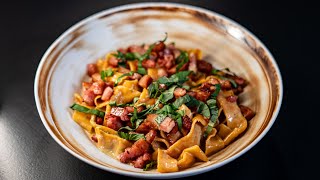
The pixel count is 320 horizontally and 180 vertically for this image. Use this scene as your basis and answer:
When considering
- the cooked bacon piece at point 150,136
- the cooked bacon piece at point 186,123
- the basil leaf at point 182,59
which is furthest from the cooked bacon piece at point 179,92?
the basil leaf at point 182,59

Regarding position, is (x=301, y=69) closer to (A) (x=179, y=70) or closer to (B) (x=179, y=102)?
(A) (x=179, y=70)

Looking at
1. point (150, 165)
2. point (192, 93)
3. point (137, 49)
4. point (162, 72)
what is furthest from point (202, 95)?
point (137, 49)

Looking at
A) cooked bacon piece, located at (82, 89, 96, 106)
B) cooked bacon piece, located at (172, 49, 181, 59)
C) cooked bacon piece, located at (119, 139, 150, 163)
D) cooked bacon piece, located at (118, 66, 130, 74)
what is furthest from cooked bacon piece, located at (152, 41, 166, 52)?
cooked bacon piece, located at (119, 139, 150, 163)

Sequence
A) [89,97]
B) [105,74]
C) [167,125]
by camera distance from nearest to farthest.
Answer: [167,125]
[89,97]
[105,74]

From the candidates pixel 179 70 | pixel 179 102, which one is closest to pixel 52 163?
pixel 179 102

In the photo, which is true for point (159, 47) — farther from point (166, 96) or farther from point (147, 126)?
point (147, 126)
